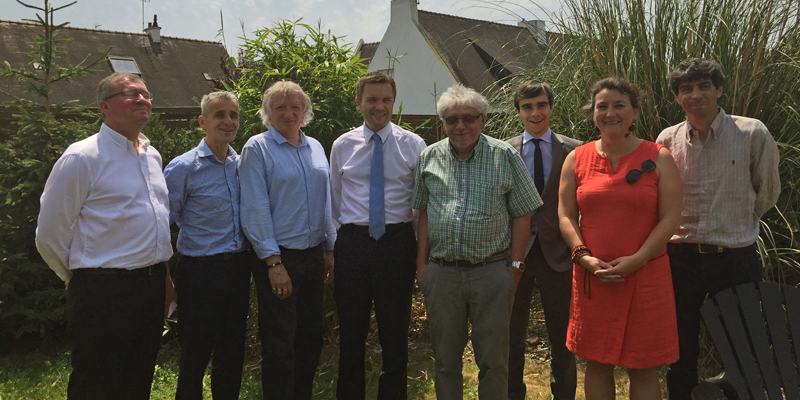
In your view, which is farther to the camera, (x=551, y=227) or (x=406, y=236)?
(x=551, y=227)

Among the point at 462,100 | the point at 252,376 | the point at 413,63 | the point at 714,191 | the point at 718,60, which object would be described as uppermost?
the point at 413,63

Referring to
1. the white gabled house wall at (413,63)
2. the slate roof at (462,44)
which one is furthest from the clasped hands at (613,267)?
the white gabled house wall at (413,63)

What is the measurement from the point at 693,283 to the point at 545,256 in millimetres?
795

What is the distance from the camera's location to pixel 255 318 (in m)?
4.78

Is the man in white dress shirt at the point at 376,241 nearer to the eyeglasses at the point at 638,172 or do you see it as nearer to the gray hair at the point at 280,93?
the gray hair at the point at 280,93

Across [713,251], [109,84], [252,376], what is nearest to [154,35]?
[252,376]

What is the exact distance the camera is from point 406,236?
128 inches

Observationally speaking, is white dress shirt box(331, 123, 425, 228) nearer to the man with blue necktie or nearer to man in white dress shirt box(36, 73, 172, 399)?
the man with blue necktie

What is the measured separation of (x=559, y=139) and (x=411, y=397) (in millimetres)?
2093

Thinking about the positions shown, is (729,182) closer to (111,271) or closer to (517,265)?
(517,265)

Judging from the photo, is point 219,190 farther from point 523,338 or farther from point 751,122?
point 751,122

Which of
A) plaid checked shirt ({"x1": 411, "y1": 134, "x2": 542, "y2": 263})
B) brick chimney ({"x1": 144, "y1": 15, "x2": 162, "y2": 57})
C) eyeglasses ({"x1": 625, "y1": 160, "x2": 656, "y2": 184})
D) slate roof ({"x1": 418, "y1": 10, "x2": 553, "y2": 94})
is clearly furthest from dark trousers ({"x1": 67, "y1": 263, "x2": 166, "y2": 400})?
brick chimney ({"x1": 144, "y1": 15, "x2": 162, "y2": 57})

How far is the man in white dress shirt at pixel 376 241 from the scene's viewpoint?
3207 millimetres

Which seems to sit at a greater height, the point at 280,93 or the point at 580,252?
the point at 280,93
